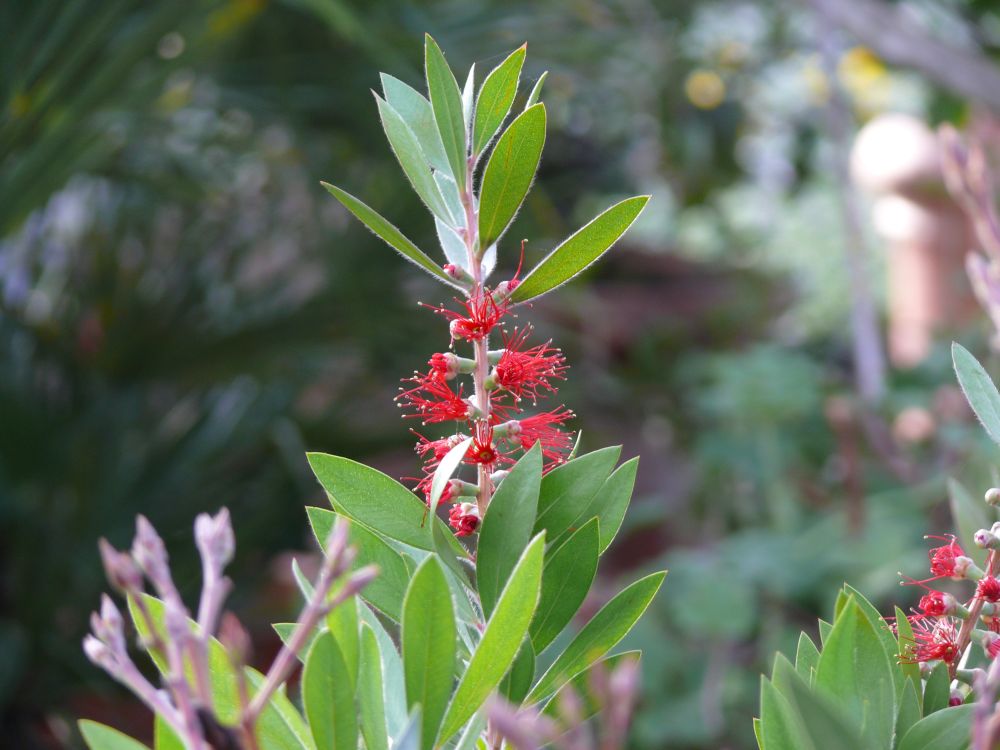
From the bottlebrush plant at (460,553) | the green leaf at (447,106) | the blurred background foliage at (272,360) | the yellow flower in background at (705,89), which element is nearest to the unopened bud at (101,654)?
the bottlebrush plant at (460,553)

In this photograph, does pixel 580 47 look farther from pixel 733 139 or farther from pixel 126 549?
pixel 733 139

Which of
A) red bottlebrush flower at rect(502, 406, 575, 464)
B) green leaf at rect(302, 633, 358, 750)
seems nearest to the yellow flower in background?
red bottlebrush flower at rect(502, 406, 575, 464)

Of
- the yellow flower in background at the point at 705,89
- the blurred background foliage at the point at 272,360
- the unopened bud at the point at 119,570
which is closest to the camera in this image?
the unopened bud at the point at 119,570

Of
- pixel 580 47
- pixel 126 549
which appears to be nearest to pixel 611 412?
pixel 580 47

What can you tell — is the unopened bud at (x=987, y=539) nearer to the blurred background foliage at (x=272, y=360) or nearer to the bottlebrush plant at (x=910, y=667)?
the bottlebrush plant at (x=910, y=667)

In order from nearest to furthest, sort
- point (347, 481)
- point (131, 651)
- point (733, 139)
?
point (347, 481) < point (131, 651) < point (733, 139)

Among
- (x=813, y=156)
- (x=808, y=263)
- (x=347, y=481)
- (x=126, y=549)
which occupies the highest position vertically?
(x=347, y=481)
